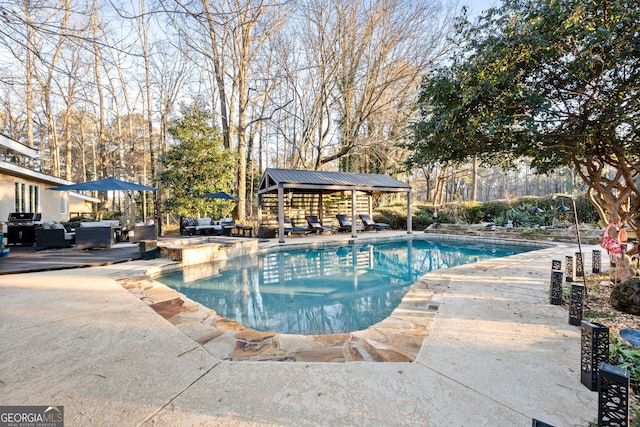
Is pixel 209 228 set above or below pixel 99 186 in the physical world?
below

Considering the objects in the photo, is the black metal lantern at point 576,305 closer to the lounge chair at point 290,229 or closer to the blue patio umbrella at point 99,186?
the lounge chair at point 290,229

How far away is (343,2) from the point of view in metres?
13.1

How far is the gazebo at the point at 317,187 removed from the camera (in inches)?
434

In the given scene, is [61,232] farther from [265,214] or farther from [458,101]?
[458,101]

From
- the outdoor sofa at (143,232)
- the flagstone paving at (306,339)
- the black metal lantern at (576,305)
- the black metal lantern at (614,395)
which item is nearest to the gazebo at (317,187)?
the outdoor sofa at (143,232)

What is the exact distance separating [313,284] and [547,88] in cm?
473

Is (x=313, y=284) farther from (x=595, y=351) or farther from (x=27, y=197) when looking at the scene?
(x=27, y=197)

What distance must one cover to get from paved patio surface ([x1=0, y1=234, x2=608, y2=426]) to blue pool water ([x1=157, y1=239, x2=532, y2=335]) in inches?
53.1

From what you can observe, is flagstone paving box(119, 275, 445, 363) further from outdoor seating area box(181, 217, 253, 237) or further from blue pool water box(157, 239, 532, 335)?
outdoor seating area box(181, 217, 253, 237)

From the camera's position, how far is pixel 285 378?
81.2 inches

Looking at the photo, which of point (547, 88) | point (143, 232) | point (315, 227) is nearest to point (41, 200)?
point (143, 232)

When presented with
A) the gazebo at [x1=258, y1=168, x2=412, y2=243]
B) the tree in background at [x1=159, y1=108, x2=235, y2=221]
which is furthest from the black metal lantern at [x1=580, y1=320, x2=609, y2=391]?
the tree in background at [x1=159, y1=108, x2=235, y2=221]

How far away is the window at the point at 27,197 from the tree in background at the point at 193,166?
191 inches

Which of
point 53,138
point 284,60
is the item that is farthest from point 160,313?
point 53,138
